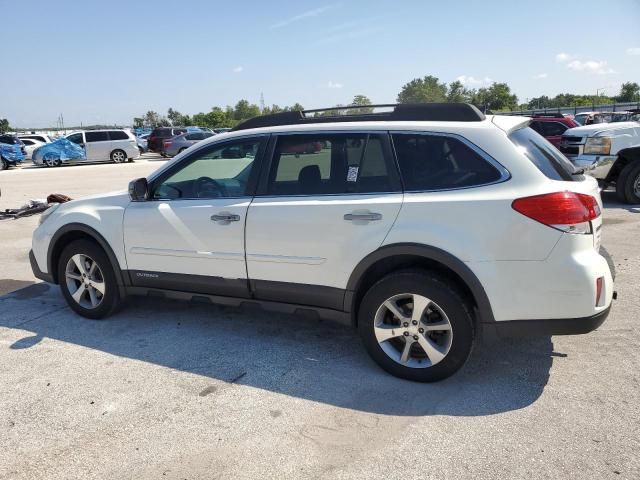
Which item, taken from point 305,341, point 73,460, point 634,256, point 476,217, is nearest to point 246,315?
point 305,341

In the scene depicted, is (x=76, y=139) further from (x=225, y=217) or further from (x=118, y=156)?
(x=225, y=217)

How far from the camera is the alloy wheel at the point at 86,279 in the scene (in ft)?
15.1

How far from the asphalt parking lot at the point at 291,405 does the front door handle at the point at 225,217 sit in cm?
101

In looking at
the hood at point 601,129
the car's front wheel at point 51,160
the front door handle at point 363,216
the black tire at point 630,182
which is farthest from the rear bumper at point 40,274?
the car's front wheel at point 51,160

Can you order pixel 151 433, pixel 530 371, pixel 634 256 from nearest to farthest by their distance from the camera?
pixel 151 433 → pixel 530 371 → pixel 634 256

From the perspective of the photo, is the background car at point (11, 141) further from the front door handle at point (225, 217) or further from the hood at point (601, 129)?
the front door handle at point (225, 217)

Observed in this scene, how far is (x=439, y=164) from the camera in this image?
10.8 feet

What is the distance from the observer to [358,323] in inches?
139

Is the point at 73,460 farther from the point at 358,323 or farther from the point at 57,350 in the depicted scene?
the point at 358,323

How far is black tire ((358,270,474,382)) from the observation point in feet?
10.4

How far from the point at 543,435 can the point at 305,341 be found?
192cm

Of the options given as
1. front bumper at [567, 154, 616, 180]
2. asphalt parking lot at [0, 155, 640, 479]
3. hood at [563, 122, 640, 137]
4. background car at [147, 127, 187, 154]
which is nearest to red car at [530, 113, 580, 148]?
hood at [563, 122, 640, 137]

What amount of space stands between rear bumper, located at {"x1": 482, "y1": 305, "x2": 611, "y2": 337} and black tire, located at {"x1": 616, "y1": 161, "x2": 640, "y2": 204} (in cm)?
797

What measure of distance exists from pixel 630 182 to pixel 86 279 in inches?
381
